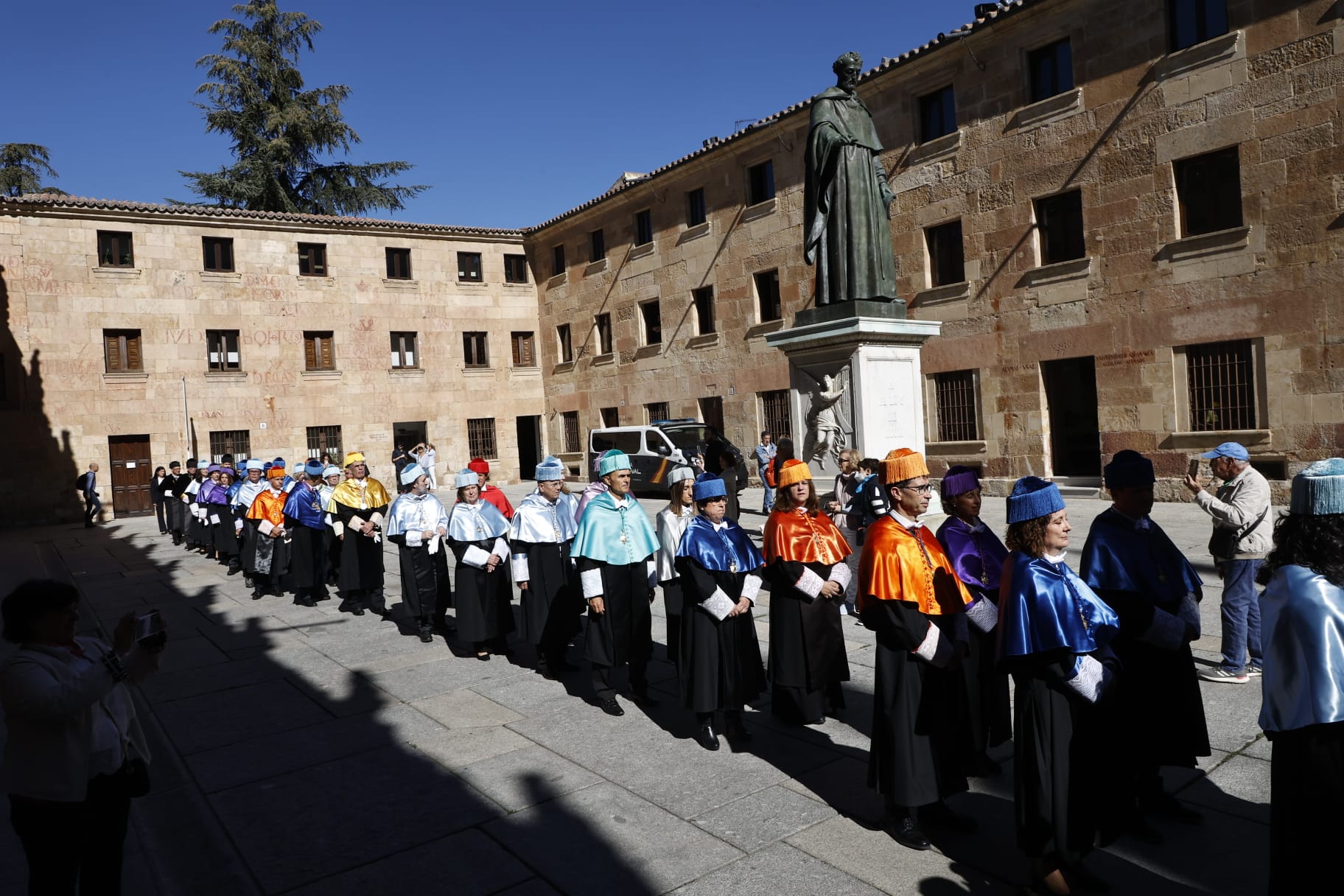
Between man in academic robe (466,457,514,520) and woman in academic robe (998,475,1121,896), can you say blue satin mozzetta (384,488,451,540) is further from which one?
woman in academic robe (998,475,1121,896)

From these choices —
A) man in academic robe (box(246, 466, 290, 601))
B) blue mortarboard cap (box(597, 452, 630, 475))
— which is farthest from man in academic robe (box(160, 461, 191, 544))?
blue mortarboard cap (box(597, 452, 630, 475))

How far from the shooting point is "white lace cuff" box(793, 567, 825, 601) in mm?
5234

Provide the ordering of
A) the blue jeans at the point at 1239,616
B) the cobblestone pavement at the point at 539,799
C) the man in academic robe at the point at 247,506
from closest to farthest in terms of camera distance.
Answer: the cobblestone pavement at the point at 539,799
the blue jeans at the point at 1239,616
the man in academic robe at the point at 247,506

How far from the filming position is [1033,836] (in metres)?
3.51

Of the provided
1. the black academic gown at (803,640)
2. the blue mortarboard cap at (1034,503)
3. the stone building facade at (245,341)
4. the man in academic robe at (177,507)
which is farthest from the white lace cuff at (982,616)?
the stone building facade at (245,341)

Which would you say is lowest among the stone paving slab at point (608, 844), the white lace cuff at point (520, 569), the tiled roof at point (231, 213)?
the stone paving slab at point (608, 844)

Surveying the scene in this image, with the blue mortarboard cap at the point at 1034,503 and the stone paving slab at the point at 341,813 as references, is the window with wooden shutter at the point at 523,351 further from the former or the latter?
the blue mortarboard cap at the point at 1034,503

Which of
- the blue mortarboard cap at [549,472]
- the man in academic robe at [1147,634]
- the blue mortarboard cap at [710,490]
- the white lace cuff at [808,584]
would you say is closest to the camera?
the man in academic robe at [1147,634]

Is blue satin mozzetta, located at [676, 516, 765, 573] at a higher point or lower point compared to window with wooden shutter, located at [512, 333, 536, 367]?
lower

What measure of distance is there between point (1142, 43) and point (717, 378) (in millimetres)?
13324

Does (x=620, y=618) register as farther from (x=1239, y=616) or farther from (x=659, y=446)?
(x=659, y=446)

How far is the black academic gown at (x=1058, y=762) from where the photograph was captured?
3465 mm

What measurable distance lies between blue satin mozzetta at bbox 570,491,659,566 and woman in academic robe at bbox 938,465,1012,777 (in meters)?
2.33

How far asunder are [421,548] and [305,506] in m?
3.26
